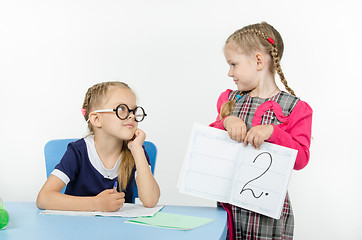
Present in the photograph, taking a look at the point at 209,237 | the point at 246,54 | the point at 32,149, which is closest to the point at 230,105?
the point at 246,54

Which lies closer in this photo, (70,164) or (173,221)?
(173,221)

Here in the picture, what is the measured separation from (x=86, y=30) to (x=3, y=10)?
593mm

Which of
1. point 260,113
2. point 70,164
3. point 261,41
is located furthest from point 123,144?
point 261,41

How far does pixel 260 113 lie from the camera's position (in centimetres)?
164

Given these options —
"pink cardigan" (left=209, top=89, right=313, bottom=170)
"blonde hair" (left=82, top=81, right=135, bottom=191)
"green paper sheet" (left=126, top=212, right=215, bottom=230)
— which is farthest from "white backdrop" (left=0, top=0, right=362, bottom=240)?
"green paper sheet" (left=126, top=212, right=215, bottom=230)

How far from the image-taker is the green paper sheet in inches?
49.7

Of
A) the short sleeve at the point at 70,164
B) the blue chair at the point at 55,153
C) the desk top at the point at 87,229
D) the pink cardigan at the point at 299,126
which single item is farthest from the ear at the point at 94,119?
the pink cardigan at the point at 299,126

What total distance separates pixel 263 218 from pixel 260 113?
366mm

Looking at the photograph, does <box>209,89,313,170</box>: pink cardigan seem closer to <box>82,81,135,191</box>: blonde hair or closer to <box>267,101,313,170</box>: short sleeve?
<box>267,101,313,170</box>: short sleeve

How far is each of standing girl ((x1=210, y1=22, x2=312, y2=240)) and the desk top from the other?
0.79ft

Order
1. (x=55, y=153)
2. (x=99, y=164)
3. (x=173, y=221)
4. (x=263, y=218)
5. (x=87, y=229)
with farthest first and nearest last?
(x=55, y=153) < (x=99, y=164) < (x=263, y=218) < (x=173, y=221) < (x=87, y=229)

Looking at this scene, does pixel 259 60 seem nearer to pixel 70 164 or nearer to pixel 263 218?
pixel 263 218

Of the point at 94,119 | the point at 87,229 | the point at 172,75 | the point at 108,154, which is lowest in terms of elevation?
the point at 87,229

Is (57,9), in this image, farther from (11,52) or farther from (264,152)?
(264,152)
